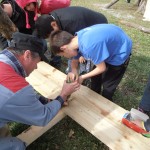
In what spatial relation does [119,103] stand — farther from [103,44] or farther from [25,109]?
[25,109]

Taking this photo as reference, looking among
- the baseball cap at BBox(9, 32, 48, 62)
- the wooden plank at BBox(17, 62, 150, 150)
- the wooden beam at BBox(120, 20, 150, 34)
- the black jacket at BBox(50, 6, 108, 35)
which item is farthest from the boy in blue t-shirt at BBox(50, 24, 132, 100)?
the wooden beam at BBox(120, 20, 150, 34)

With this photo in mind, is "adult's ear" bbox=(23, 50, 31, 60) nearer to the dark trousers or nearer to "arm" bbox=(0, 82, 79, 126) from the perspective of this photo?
"arm" bbox=(0, 82, 79, 126)

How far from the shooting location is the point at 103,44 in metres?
2.47

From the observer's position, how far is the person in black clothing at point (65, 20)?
9.68 ft

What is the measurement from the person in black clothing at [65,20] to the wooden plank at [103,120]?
35.2 inches

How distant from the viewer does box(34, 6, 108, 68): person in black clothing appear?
9.68 feet

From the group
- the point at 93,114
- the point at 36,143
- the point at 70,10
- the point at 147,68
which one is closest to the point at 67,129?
the point at 36,143

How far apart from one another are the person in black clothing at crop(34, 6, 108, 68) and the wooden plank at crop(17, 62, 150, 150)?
0.89m

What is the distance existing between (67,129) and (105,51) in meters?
1.35

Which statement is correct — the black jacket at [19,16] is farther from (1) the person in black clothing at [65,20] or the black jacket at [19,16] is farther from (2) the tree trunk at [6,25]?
(1) the person in black clothing at [65,20]

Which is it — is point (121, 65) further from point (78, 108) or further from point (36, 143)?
point (36, 143)

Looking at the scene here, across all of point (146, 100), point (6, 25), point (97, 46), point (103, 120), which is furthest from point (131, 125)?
point (6, 25)

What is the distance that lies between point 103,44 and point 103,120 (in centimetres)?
85

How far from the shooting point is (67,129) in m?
3.20
